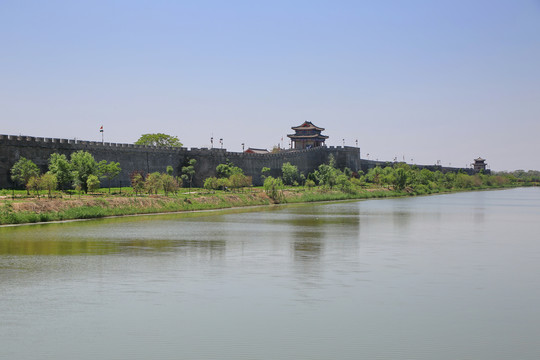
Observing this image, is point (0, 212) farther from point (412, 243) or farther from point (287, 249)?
point (412, 243)

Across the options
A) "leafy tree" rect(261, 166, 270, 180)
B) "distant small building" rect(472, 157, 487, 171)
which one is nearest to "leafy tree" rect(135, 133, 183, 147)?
"leafy tree" rect(261, 166, 270, 180)

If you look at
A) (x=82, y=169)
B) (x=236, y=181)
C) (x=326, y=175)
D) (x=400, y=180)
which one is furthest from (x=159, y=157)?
(x=400, y=180)

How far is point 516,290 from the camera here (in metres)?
15.8

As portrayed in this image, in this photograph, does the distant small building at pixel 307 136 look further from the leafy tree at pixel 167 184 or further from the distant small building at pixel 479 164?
the distant small building at pixel 479 164

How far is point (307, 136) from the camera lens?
97938mm

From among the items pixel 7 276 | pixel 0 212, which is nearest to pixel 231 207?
pixel 0 212

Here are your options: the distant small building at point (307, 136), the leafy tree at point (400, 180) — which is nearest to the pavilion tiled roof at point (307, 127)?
the distant small building at point (307, 136)

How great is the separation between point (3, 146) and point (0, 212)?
1467 centimetres

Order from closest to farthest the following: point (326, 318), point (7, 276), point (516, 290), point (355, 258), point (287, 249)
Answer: point (326, 318), point (516, 290), point (7, 276), point (355, 258), point (287, 249)

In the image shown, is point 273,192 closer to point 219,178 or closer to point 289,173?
point 219,178

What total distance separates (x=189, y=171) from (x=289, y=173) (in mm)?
16552

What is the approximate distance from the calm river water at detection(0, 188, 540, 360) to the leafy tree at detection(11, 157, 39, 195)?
51.4 feet

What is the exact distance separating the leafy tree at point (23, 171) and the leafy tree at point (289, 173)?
35.3 meters

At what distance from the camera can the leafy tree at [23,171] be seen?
42312 mm
